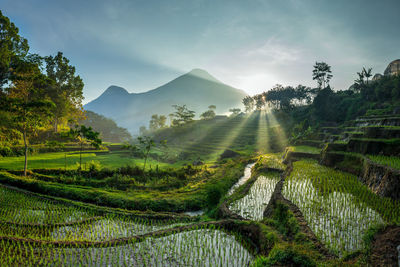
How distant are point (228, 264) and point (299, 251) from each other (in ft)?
6.36

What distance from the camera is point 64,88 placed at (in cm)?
3150

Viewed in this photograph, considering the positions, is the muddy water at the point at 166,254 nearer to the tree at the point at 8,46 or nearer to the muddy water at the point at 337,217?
the muddy water at the point at 337,217

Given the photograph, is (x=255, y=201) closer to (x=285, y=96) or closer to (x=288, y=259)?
(x=288, y=259)

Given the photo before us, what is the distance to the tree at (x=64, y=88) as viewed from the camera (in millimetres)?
29006

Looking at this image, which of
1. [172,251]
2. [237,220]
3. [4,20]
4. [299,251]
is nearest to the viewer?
[299,251]

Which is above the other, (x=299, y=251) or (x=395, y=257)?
(x=395, y=257)

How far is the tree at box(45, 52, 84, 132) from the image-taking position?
2901 centimetres

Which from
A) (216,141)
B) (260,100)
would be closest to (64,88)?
(216,141)

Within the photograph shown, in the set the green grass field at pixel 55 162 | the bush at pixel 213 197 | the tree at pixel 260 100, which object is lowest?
the bush at pixel 213 197

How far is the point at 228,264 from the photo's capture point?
205 inches

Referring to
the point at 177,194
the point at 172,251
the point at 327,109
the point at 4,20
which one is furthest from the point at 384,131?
the point at 4,20

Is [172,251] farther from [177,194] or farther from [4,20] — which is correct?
[4,20]

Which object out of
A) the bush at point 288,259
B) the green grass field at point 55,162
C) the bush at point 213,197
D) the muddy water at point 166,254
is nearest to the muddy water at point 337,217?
the bush at point 288,259

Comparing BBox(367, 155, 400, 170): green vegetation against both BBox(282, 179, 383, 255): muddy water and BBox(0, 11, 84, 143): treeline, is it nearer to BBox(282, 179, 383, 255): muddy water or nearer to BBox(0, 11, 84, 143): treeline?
BBox(282, 179, 383, 255): muddy water
